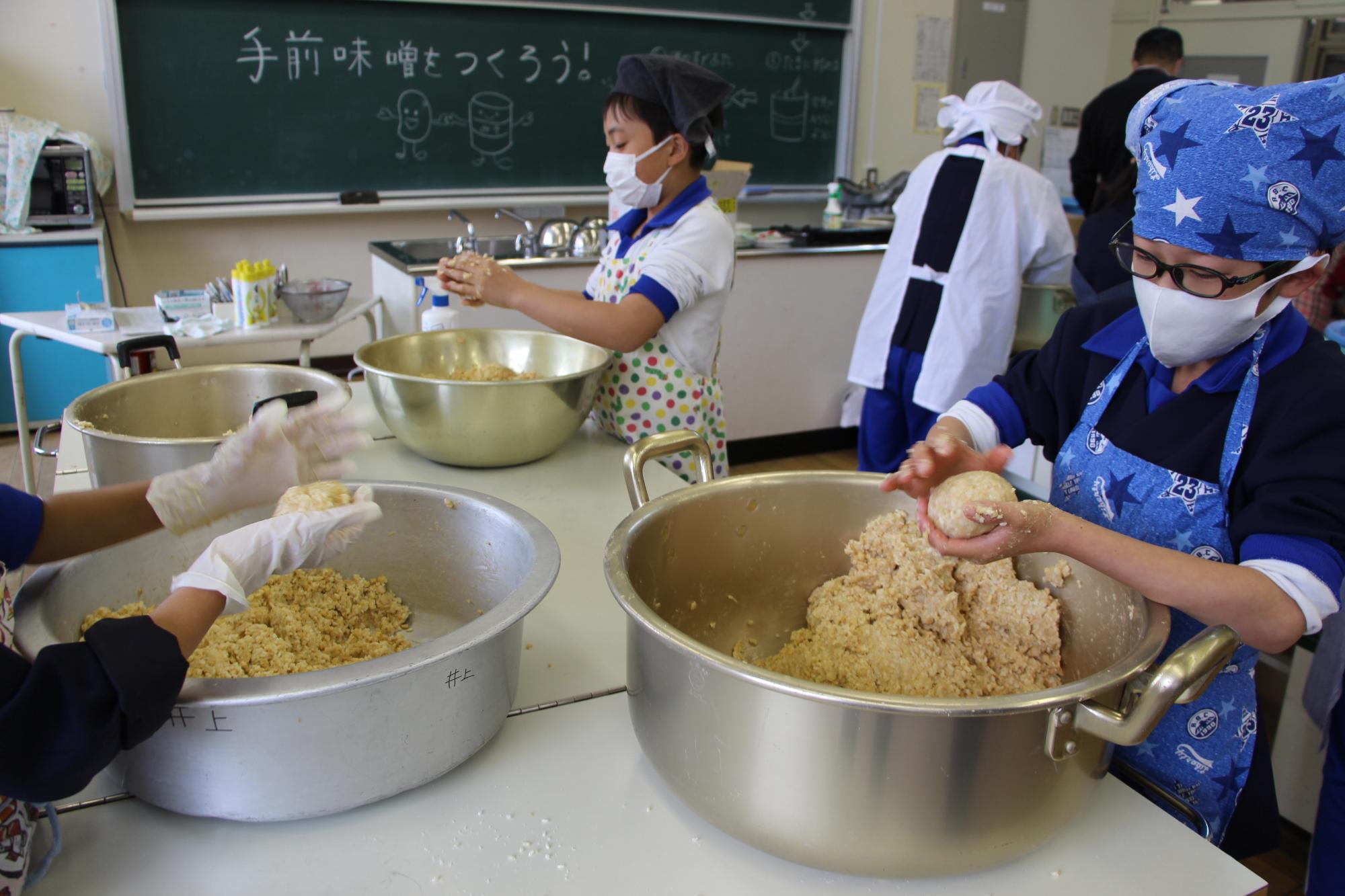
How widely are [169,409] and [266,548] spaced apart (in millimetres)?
924

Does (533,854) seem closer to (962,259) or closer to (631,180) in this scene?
(631,180)

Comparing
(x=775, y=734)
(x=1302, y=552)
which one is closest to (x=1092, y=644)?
(x=1302, y=552)

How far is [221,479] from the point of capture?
886 millimetres

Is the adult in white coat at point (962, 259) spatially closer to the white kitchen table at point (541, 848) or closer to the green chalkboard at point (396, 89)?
the green chalkboard at point (396, 89)

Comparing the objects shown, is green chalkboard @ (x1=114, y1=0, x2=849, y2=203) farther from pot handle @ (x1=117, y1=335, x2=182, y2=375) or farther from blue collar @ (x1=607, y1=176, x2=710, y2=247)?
blue collar @ (x1=607, y1=176, x2=710, y2=247)

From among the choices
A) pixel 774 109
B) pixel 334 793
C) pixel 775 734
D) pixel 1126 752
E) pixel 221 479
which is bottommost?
pixel 1126 752

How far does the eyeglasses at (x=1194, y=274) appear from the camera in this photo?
0.87 meters

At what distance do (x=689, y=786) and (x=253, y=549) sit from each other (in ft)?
1.36

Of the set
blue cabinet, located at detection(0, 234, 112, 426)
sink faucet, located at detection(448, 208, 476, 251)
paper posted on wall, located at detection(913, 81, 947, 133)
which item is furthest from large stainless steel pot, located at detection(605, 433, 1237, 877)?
paper posted on wall, located at detection(913, 81, 947, 133)

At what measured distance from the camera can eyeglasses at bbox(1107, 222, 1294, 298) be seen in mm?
870

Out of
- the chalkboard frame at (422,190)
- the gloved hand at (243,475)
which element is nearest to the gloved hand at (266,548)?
the gloved hand at (243,475)

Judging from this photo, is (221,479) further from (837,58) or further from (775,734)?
(837,58)

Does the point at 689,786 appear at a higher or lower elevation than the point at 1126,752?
higher

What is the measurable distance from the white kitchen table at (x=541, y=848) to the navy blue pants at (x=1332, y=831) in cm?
71
